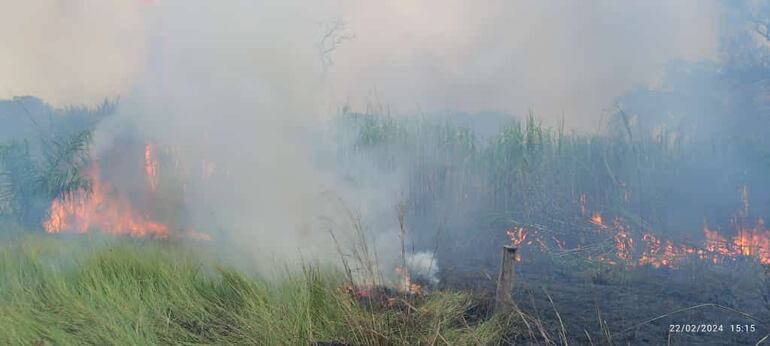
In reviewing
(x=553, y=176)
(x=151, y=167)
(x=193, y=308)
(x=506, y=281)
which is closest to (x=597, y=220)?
(x=553, y=176)

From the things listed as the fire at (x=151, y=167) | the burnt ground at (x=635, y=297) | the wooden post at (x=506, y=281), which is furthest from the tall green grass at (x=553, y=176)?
the wooden post at (x=506, y=281)

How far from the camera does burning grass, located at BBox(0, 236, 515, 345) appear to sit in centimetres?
450

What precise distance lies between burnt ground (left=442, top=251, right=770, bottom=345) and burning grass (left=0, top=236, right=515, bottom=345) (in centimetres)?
88

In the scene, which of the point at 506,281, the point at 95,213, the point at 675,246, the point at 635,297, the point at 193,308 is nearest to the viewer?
the point at 193,308

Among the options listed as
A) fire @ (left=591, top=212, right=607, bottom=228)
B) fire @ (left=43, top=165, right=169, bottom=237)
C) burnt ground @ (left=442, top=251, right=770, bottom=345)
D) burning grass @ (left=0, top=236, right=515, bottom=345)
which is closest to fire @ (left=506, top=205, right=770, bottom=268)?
fire @ (left=591, top=212, right=607, bottom=228)

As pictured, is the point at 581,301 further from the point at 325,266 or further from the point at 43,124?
the point at 43,124

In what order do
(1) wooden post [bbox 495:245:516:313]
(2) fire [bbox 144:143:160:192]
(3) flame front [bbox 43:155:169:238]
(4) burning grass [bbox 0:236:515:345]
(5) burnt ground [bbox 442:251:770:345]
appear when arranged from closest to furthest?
(4) burning grass [bbox 0:236:515:345], (5) burnt ground [bbox 442:251:770:345], (1) wooden post [bbox 495:245:516:313], (3) flame front [bbox 43:155:169:238], (2) fire [bbox 144:143:160:192]

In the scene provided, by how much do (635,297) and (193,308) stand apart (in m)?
4.54

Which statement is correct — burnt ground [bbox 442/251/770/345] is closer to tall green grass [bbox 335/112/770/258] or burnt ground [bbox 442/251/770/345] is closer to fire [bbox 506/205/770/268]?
fire [bbox 506/205/770/268]

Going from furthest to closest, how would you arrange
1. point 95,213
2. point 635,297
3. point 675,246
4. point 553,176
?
point 95,213
point 553,176
point 675,246
point 635,297

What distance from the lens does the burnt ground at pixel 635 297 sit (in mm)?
5125

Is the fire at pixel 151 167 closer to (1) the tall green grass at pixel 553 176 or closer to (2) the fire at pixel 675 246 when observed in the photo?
(1) the tall green grass at pixel 553 176

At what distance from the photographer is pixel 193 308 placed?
5.20 metres

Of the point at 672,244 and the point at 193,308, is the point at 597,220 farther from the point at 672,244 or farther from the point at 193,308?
the point at 193,308
